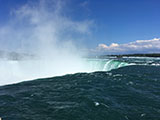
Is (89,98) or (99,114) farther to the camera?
(89,98)

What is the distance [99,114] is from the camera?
8.02 metres

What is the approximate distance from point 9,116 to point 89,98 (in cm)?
589

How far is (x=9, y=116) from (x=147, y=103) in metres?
9.46

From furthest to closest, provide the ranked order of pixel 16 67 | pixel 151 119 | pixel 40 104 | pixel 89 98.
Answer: pixel 16 67 < pixel 89 98 < pixel 40 104 < pixel 151 119

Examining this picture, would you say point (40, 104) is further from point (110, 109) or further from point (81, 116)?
point (110, 109)

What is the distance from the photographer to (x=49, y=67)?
35.1 m

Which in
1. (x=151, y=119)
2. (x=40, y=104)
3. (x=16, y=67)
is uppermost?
(x=16, y=67)

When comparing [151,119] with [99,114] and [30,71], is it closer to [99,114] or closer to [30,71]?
[99,114]

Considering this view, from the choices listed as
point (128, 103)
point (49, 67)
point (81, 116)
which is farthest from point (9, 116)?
point (49, 67)

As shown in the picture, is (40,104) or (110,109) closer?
(110,109)

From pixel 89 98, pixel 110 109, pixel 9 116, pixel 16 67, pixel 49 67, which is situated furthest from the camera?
Result: pixel 49 67

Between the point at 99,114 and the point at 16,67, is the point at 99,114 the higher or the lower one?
the lower one

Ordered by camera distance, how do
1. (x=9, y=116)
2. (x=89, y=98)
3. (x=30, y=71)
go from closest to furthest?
1. (x=9, y=116)
2. (x=89, y=98)
3. (x=30, y=71)

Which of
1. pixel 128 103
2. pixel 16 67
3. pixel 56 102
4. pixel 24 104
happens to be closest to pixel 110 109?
pixel 128 103
